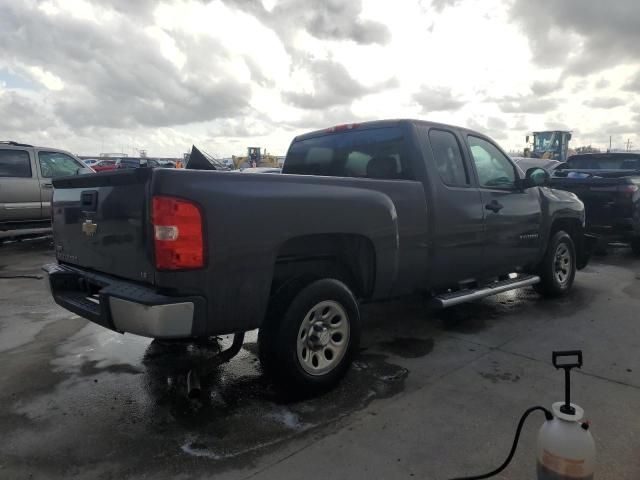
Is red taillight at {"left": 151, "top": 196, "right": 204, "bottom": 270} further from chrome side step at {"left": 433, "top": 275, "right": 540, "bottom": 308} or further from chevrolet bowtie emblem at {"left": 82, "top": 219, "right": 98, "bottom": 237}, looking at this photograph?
chrome side step at {"left": 433, "top": 275, "right": 540, "bottom": 308}

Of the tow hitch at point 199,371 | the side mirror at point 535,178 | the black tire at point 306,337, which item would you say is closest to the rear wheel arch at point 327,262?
the black tire at point 306,337

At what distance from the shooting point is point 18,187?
965 cm

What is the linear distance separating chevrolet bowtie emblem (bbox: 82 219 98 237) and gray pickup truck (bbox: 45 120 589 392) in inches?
0.7

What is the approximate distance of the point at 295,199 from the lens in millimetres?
3152

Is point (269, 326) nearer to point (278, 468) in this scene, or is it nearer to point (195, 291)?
point (195, 291)

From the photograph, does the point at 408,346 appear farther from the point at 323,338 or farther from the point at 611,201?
the point at 611,201

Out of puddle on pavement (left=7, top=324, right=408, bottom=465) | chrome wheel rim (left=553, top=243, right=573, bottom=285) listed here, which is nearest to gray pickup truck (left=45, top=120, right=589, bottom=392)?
puddle on pavement (left=7, top=324, right=408, bottom=465)

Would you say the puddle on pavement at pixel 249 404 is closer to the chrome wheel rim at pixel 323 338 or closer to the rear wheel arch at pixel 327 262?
the chrome wheel rim at pixel 323 338

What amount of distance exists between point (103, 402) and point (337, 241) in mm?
1963

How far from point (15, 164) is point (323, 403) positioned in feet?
30.1

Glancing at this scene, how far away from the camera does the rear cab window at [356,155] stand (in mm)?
4281

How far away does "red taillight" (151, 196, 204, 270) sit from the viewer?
268cm

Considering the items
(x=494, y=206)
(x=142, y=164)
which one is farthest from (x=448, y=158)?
(x=142, y=164)

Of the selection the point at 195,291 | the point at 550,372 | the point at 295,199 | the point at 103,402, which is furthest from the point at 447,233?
the point at 103,402
